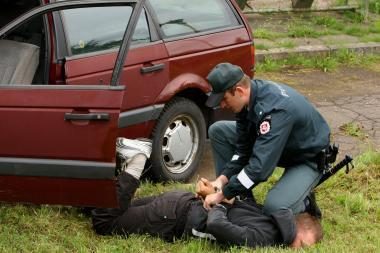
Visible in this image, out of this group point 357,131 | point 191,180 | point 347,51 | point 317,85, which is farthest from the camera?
point 347,51

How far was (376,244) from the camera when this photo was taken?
3896 millimetres

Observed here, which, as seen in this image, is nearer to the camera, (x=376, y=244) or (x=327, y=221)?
(x=376, y=244)

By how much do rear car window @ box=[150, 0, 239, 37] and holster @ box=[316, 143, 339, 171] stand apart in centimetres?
158

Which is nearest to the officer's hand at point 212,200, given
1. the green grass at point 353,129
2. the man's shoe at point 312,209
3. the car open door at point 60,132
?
the man's shoe at point 312,209

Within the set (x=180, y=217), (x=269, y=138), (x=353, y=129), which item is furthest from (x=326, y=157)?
(x=353, y=129)

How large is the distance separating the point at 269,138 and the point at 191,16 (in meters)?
1.93

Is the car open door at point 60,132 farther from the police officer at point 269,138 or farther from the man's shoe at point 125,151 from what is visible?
the police officer at point 269,138

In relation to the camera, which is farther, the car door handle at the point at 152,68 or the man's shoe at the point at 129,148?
the car door handle at the point at 152,68

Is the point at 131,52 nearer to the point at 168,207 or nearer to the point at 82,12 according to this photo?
the point at 82,12

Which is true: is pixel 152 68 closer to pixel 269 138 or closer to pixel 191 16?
pixel 191 16

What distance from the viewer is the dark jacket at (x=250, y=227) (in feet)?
12.6

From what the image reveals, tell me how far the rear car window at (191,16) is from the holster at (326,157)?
1.58m

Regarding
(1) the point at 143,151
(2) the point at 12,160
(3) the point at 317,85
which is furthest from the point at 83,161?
(3) the point at 317,85

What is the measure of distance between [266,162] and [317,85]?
5068 millimetres
